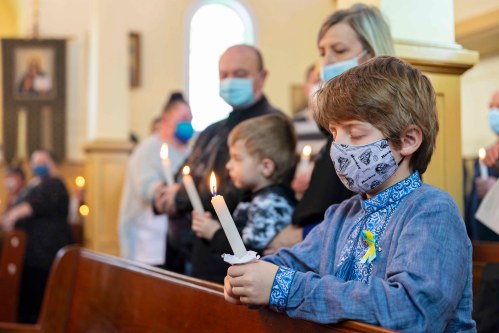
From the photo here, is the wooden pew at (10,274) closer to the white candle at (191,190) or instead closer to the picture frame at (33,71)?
the white candle at (191,190)

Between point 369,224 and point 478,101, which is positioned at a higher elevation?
point 478,101

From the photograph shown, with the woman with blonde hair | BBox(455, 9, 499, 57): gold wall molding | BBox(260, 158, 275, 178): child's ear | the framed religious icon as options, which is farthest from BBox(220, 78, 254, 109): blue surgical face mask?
the framed religious icon

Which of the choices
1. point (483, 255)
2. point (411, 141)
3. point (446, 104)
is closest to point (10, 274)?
point (446, 104)

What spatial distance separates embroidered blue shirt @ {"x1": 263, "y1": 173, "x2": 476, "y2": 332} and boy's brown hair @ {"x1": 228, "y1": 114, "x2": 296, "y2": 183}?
1.24 m

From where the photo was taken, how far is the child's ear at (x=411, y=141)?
194cm

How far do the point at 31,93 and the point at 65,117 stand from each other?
73 centimetres

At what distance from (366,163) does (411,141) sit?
12 cm

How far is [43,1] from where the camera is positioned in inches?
563

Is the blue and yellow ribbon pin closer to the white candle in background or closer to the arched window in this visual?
the arched window

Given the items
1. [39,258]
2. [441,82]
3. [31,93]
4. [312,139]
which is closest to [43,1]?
[31,93]

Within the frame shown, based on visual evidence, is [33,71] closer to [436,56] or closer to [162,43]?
[162,43]

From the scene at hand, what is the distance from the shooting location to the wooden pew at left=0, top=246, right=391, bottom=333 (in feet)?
6.73

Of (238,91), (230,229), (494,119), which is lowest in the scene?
(230,229)

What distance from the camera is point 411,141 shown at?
6.39 feet
